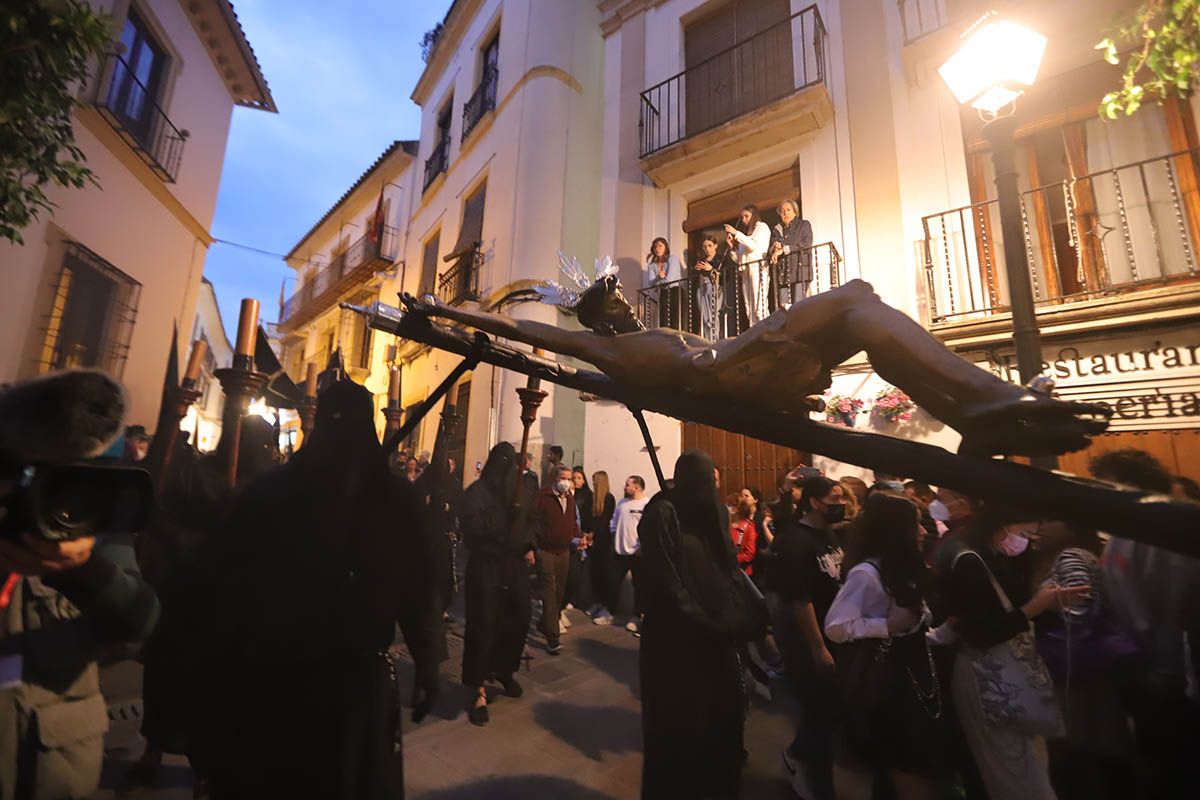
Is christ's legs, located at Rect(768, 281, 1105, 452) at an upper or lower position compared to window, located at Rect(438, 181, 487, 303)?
lower

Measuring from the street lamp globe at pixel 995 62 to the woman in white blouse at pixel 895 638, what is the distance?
2.74 m

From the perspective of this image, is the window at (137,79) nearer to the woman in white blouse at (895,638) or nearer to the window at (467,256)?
the window at (467,256)

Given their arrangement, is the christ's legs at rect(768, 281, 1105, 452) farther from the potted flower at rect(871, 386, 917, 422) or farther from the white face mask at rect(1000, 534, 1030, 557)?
the potted flower at rect(871, 386, 917, 422)

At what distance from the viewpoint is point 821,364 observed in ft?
5.15

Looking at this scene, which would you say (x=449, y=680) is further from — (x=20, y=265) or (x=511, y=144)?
(x=511, y=144)

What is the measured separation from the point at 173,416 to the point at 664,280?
7302 millimetres

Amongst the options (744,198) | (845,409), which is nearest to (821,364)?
(845,409)

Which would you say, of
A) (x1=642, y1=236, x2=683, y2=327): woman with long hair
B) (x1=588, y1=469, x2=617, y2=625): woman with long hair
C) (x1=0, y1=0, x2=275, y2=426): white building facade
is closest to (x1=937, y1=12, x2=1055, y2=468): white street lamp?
(x1=588, y1=469, x2=617, y2=625): woman with long hair

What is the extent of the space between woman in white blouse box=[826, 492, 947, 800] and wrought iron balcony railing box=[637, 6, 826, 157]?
292 inches

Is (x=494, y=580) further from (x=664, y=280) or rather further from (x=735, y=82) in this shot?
(x=735, y=82)

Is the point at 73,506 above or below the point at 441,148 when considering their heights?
below

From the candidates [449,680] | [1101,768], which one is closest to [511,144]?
[449,680]

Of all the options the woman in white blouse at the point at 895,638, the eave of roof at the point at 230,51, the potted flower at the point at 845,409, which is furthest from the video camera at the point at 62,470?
the eave of roof at the point at 230,51

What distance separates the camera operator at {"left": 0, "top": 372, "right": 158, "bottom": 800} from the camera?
124cm
